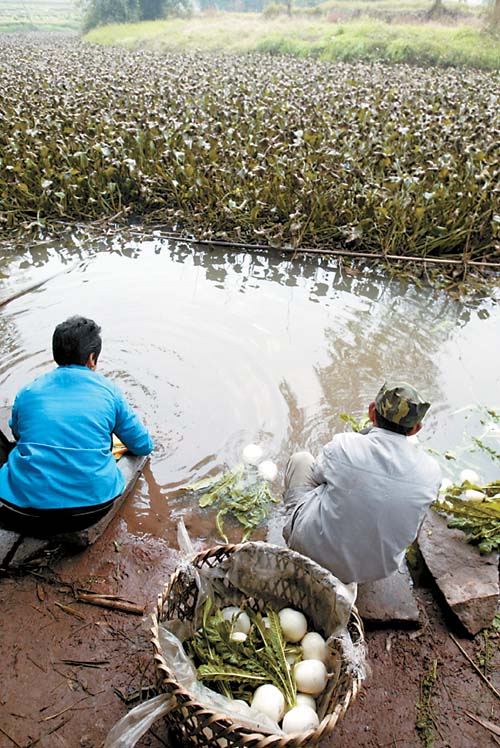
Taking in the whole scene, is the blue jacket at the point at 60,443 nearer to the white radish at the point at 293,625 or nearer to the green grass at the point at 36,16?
the white radish at the point at 293,625

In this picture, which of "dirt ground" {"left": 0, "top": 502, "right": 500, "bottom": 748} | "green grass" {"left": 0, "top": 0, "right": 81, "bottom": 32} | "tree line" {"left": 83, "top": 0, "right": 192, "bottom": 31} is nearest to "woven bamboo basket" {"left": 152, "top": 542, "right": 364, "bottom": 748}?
"dirt ground" {"left": 0, "top": 502, "right": 500, "bottom": 748}

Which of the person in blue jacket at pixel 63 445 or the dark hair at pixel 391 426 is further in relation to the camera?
the person in blue jacket at pixel 63 445

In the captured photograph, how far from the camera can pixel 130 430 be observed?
2.56m

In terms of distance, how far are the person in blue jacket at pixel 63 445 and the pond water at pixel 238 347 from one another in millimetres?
481

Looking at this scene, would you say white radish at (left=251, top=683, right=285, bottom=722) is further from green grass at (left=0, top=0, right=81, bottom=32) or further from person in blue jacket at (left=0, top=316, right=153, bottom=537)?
green grass at (left=0, top=0, right=81, bottom=32)

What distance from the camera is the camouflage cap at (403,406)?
1.78 m

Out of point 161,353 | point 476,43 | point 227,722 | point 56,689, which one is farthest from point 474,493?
point 476,43

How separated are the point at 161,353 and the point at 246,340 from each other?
730 millimetres

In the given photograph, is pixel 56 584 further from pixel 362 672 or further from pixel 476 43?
pixel 476 43

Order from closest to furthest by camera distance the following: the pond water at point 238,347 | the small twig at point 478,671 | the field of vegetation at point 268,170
A: the small twig at point 478,671 → the pond water at point 238,347 → the field of vegetation at point 268,170

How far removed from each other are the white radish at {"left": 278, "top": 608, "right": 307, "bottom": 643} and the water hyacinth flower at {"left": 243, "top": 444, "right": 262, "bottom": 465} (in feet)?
4.22

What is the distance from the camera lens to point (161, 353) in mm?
3998

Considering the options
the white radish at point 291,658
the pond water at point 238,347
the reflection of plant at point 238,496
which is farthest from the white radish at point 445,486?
the white radish at point 291,658

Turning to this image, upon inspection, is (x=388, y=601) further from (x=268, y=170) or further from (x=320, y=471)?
(x=268, y=170)
